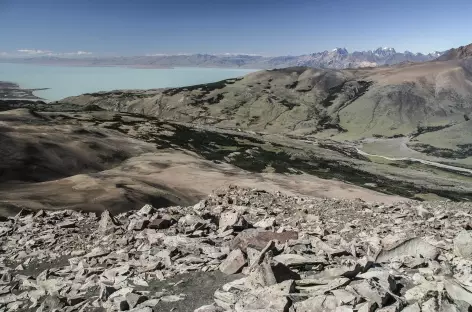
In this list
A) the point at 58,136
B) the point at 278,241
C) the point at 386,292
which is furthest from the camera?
the point at 58,136

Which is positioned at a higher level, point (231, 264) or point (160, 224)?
point (231, 264)

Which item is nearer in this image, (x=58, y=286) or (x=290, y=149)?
(x=58, y=286)

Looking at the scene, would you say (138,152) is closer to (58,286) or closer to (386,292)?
(58,286)

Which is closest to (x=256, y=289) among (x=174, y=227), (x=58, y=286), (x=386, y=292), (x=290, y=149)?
(x=386, y=292)

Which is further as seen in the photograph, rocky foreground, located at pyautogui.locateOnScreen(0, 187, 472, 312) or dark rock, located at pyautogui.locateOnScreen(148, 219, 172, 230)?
dark rock, located at pyautogui.locateOnScreen(148, 219, 172, 230)

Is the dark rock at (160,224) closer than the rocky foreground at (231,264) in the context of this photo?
No

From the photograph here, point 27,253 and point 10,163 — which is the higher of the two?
point 27,253

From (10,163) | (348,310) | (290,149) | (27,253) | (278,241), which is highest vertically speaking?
(348,310)

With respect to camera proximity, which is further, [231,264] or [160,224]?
[160,224]
